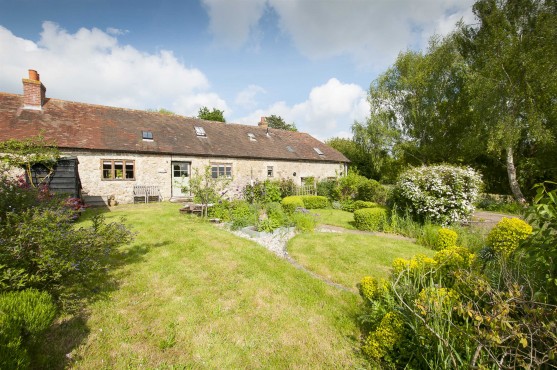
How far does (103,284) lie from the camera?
15.9 ft

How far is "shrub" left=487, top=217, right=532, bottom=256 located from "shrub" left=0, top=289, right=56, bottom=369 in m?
7.01

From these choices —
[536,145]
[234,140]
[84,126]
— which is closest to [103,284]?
[84,126]

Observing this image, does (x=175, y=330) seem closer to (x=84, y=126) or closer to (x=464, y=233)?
(x=464, y=233)

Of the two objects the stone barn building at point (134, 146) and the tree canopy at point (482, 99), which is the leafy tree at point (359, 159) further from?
the stone barn building at point (134, 146)

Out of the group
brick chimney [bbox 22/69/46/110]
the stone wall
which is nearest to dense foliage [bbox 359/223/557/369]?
the stone wall

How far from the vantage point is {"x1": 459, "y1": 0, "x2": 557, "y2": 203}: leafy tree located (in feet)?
45.0

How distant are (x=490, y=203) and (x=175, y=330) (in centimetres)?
1939

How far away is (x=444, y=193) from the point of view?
28.6 ft

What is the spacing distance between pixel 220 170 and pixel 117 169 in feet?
21.4

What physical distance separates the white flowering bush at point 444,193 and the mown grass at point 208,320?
463 centimetres

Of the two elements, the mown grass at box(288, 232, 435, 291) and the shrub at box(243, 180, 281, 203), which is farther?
the shrub at box(243, 180, 281, 203)

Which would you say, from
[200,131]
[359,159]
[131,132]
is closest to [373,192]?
[200,131]

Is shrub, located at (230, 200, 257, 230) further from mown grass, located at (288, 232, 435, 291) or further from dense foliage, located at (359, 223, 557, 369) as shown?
dense foliage, located at (359, 223, 557, 369)

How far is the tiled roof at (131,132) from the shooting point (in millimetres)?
14141
